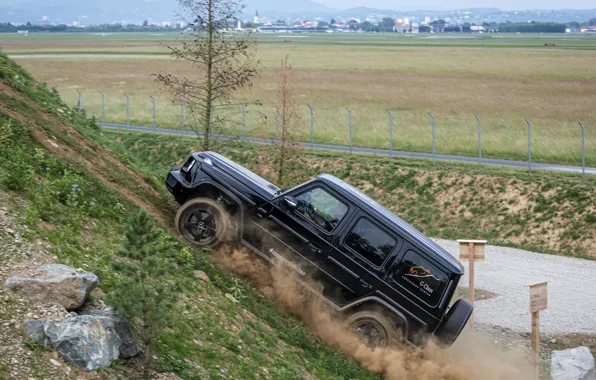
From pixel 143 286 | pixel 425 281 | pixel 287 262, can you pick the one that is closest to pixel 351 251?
pixel 287 262

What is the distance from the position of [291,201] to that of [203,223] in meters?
1.43

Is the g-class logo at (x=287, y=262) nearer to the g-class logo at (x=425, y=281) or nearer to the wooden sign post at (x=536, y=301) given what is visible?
the g-class logo at (x=425, y=281)

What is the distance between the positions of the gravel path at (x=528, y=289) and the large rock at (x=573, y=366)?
4.29 m

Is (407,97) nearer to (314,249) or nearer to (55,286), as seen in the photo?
(314,249)

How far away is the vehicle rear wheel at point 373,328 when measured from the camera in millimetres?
11266

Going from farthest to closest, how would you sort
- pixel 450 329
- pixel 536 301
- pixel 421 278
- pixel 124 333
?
pixel 536 301 < pixel 450 329 < pixel 421 278 < pixel 124 333

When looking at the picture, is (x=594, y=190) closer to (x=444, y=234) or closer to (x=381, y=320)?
(x=444, y=234)

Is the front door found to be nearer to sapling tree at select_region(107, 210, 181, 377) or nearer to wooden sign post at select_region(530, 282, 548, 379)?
wooden sign post at select_region(530, 282, 548, 379)

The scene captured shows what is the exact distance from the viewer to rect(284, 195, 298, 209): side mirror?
458 inches

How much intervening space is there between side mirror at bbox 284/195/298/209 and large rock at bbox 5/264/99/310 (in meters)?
4.24

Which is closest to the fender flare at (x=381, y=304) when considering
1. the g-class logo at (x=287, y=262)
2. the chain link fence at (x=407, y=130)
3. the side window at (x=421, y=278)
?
the side window at (x=421, y=278)

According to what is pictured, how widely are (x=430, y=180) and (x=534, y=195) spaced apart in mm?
4061

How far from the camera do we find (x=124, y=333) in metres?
7.61

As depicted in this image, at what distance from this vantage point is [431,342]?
37.5 feet
